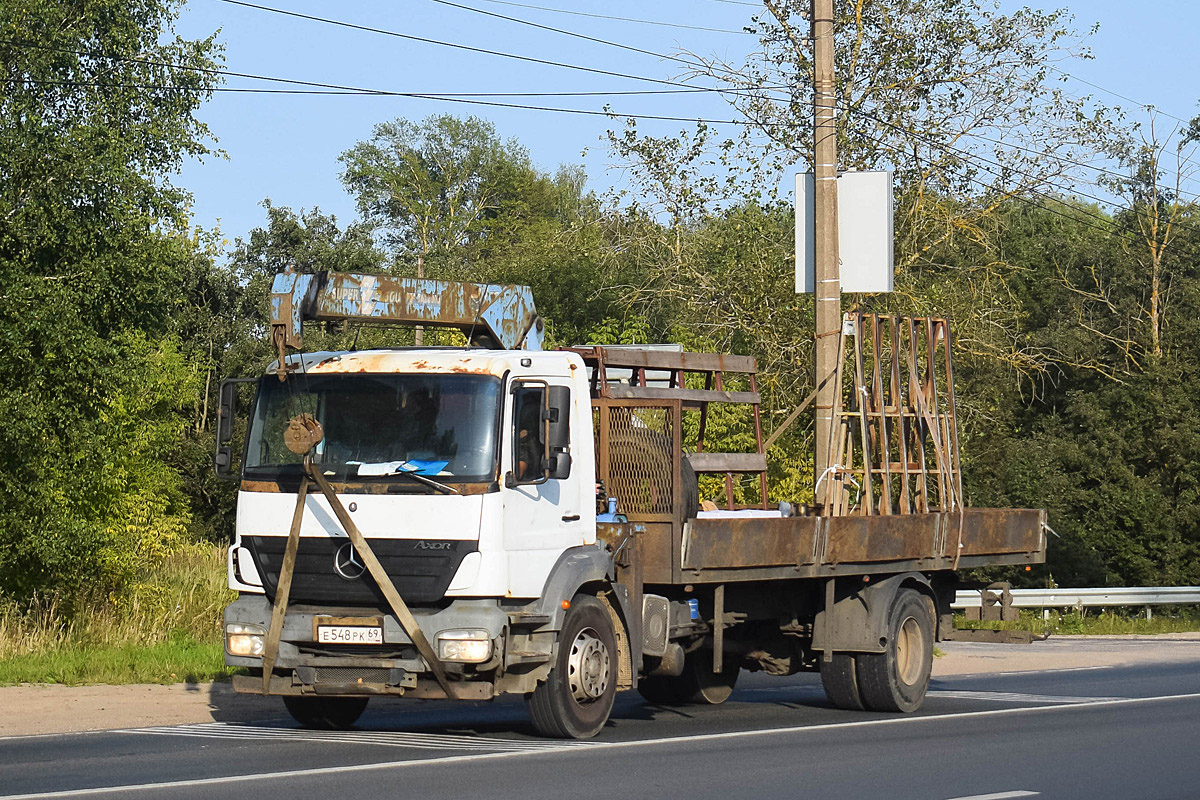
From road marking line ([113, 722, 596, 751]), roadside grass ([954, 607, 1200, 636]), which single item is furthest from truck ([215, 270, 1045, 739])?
roadside grass ([954, 607, 1200, 636])

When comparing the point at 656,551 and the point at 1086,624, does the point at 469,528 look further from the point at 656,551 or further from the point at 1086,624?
the point at 1086,624

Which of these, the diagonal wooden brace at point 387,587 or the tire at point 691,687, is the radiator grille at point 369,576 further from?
the tire at point 691,687

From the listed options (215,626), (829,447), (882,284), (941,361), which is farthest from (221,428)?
(941,361)

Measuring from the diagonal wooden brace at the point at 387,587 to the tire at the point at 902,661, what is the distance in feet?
15.7

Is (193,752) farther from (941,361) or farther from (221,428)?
(941,361)

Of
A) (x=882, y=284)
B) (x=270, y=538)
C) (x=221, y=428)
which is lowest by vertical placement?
(x=270, y=538)

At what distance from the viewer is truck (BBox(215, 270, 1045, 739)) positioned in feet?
34.4

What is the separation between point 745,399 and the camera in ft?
46.8

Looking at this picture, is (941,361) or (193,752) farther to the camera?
(941,361)

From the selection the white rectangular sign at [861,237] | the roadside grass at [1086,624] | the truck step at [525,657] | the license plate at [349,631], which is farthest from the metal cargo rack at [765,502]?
the roadside grass at [1086,624]

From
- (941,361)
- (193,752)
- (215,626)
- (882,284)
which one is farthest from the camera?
(941,361)

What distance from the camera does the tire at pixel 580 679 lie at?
10.9 m

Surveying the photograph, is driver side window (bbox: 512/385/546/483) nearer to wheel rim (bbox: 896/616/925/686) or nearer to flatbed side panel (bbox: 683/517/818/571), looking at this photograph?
flatbed side panel (bbox: 683/517/818/571)

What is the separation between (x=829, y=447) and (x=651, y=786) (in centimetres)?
686
